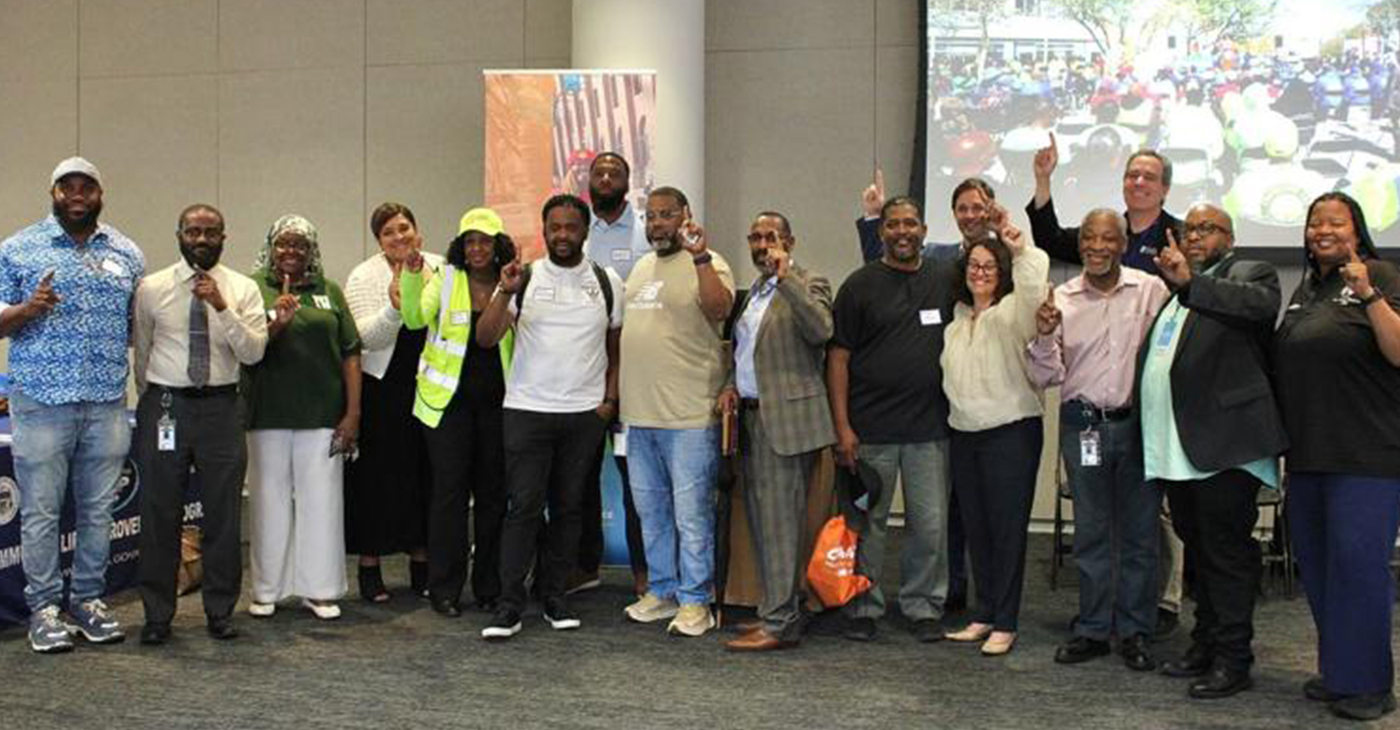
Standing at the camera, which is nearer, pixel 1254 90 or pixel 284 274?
pixel 284 274

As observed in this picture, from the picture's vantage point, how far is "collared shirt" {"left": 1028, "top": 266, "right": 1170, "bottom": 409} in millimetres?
3951

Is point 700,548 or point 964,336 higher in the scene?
point 964,336

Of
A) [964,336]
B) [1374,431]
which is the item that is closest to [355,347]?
[964,336]

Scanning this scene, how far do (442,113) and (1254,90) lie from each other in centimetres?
439

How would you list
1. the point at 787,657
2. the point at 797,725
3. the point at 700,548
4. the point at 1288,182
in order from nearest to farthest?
the point at 797,725
the point at 787,657
the point at 700,548
the point at 1288,182

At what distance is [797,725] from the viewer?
3391 mm

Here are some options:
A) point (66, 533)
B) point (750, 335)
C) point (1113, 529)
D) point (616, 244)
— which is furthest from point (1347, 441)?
point (66, 533)

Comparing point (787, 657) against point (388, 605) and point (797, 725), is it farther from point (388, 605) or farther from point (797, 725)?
point (388, 605)

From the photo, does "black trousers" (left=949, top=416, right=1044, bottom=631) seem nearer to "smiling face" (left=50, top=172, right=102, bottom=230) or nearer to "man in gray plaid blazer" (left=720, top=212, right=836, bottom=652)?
"man in gray plaid blazer" (left=720, top=212, right=836, bottom=652)

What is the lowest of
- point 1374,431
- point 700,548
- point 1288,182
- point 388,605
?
point 388,605

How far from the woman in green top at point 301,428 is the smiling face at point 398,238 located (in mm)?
310

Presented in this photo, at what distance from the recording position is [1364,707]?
3.46 m

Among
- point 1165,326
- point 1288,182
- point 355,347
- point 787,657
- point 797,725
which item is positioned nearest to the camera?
point 797,725

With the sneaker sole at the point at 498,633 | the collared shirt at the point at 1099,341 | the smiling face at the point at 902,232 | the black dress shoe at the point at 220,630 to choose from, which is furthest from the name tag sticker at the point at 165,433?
the collared shirt at the point at 1099,341
